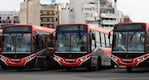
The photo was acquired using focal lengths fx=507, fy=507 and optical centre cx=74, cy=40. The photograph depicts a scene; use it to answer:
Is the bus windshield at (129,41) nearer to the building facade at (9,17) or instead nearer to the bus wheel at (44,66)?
the bus wheel at (44,66)

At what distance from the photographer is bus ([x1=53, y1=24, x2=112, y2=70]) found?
→ 95.1ft

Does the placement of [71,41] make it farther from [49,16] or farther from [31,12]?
[49,16]

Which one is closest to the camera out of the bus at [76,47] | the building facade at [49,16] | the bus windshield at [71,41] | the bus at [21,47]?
the bus at [76,47]

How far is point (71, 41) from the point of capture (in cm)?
2947

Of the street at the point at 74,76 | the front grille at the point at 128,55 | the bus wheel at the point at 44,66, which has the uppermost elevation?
the front grille at the point at 128,55

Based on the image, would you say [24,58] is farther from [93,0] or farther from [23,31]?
[93,0]

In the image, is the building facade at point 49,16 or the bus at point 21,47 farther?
the building facade at point 49,16

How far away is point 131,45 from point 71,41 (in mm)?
3578

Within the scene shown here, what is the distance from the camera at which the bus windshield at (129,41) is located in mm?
28000

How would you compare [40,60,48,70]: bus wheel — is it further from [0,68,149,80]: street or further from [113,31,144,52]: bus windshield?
[113,31,144,52]: bus windshield

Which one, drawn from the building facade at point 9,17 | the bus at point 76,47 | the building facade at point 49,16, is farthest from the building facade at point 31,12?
the bus at point 76,47

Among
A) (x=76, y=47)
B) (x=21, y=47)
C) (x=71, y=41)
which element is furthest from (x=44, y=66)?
(x=76, y=47)

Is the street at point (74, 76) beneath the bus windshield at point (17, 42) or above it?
beneath

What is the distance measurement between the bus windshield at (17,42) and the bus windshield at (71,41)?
1.86 metres
